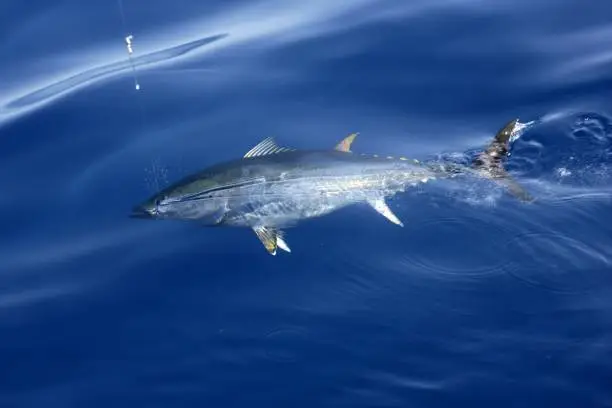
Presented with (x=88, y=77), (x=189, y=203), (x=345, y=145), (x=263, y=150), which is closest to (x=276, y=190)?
(x=263, y=150)

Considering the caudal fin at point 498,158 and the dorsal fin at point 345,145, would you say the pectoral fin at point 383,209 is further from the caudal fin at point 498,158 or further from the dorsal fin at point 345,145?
the caudal fin at point 498,158

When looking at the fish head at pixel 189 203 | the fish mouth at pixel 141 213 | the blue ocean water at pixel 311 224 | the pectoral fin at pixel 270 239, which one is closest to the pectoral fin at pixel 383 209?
the blue ocean water at pixel 311 224

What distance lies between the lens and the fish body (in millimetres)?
6539

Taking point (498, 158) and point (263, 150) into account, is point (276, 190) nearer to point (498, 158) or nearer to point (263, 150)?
point (263, 150)

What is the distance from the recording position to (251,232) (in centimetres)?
699

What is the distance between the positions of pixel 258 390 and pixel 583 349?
99.3 inches

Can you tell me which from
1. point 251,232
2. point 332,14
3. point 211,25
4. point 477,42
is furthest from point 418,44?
point 251,232

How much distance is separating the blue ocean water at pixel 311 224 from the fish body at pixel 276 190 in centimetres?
26

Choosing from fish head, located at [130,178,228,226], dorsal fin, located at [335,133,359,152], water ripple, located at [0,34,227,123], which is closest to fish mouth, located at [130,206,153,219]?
fish head, located at [130,178,228,226]

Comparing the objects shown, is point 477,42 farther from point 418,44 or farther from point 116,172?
point 116,172

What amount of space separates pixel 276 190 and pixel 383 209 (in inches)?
39.5

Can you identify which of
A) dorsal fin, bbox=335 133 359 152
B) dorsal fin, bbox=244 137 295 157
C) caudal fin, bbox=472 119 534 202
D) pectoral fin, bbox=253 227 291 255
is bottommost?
pectoral fin, bbox=253 227 291 255

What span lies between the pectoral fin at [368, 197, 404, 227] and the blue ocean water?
15cm

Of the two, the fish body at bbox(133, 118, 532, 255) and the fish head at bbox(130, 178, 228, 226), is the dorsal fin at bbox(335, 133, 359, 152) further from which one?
the fish head at bbox(130, 178, 228, 226)
